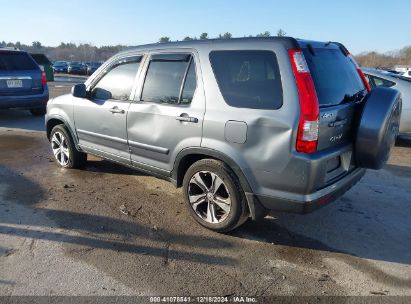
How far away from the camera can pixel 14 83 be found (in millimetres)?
9031

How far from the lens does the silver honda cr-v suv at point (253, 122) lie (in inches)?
120

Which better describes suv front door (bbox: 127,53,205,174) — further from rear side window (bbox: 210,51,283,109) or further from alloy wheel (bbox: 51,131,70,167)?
alloy wheel (bbox: 51,131,70,167)

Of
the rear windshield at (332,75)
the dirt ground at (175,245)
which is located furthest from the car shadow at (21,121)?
the rear windshield at (332,75)

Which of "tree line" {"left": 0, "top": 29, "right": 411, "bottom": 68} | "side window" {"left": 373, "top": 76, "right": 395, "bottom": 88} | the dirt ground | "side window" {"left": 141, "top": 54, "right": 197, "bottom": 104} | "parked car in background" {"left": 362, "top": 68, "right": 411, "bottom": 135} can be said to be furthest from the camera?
"tree line" {"left": 0, "top": 29, "right": 411, "bottom": 68}

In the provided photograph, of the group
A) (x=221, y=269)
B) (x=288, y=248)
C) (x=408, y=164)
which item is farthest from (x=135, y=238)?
(x=408, y=164)

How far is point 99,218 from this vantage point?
4004 millimetres

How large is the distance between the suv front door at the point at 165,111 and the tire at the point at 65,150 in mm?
1477

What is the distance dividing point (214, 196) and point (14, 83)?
7474 millimetres

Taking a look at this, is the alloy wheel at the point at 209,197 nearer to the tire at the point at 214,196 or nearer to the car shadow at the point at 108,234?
the tire at the point at 214,196

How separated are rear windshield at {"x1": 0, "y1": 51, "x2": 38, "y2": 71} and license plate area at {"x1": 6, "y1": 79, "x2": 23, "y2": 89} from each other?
0.31 m

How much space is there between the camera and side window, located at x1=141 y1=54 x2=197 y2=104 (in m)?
3.73

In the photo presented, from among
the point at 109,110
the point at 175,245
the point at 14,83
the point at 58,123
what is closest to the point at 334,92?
the point at 175,245

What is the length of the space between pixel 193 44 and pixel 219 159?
122 cm

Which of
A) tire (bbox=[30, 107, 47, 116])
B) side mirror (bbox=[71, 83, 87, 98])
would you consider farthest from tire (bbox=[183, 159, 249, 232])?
tire (bbox=[30, 107, 47, 116])
